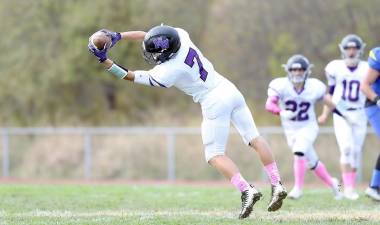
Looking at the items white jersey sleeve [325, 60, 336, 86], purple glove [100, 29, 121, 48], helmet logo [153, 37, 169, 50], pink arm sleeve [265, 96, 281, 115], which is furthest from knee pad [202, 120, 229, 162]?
white jersey sleeve [325, 60, 336, 86]

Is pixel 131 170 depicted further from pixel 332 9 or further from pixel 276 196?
pixel 276 196

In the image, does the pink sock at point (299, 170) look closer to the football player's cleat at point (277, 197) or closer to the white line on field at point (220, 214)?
the white line on field at point (220, 214)

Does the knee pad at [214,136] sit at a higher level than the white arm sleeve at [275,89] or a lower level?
lower

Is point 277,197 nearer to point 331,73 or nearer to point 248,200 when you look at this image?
point 248,200

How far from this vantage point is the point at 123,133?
60.8ft

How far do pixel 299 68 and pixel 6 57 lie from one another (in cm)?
1548

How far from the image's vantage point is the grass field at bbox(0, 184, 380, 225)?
6.96 m

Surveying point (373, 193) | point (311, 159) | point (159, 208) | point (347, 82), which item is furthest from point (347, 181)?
point (159, 208)

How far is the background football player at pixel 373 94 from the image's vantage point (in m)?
8.26

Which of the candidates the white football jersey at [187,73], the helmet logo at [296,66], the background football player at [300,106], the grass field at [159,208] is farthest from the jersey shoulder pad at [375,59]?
the white football jersey at [187,73]

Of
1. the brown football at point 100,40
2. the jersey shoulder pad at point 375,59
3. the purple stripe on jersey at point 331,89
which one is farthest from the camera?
the purple stripe on jersey at point 331,89

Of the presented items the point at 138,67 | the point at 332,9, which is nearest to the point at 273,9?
the point at 332,9

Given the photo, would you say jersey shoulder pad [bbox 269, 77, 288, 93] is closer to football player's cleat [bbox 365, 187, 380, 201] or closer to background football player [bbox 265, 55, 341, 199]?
background football player [bbox 265, 55, 341, 199]

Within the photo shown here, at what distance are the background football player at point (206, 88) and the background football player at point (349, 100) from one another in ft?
9.63
